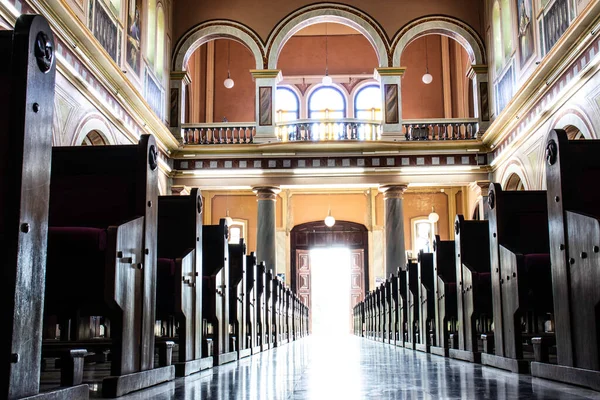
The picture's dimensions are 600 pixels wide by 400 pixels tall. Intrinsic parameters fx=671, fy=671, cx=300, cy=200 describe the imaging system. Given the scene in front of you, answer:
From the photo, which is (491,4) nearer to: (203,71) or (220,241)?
(203,71)

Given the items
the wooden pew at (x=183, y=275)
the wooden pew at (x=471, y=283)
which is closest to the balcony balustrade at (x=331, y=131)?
the wooden pew at (x=471, y=283)

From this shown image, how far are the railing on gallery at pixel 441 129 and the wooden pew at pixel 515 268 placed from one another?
1112 cm

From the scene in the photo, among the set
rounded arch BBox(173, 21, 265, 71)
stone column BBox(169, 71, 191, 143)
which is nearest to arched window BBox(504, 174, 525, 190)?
rounded arch BBox(173, 21, 265, 71)

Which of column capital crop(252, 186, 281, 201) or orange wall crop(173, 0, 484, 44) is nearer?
column capital crop(252, 186, 281, 201)

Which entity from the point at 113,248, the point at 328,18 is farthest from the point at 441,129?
the point at 113,248

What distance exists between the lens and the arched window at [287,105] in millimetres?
21281

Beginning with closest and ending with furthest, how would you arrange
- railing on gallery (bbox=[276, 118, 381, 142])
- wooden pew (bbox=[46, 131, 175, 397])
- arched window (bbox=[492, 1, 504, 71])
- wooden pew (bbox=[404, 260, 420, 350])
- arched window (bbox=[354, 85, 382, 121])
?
wooden pew (bbox=[46, 131, 175, 397]) < wooden pew (bbox=[404, 260, 420, 350]) < arched window (bbox=[492, 1, 504, 71]) < railing on gallery (bbox=[276, 118, 381, 142]) < arched window (bbox=[354, 85, 382, 121])

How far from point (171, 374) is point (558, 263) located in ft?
6.76

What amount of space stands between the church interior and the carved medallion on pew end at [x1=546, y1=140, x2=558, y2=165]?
0.16 ft

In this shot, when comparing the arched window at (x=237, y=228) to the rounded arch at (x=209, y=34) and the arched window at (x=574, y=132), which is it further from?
the arched window at (x=574, y=132)

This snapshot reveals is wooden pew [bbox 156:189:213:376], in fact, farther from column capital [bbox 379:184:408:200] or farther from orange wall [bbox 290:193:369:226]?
orange wall [bbox 290:193:369:226]

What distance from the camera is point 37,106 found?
1.95m

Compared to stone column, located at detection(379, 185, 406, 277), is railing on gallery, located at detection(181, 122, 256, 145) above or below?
above

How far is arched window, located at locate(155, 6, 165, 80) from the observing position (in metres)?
15.1
